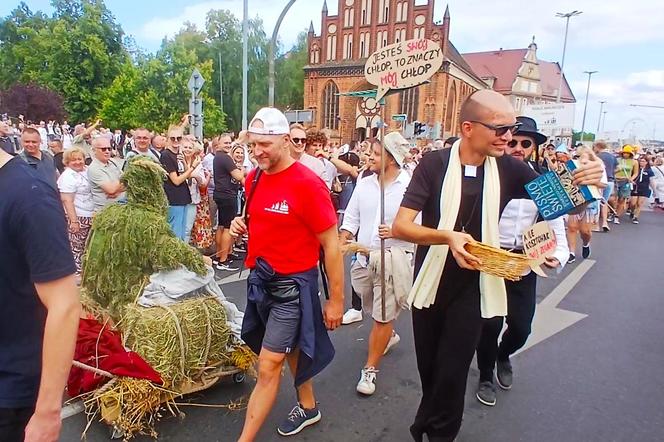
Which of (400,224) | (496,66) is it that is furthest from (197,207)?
(496,66)

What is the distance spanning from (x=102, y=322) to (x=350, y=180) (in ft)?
22.8

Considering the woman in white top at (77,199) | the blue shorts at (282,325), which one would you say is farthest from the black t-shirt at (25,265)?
the woman in white top at (77,199)

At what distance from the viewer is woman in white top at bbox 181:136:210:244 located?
652cm

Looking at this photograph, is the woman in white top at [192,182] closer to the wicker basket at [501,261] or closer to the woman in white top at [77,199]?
the woman in white top at [77,199]

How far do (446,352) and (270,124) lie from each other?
1.49 meters

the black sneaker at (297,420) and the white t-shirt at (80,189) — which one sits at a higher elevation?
the white t-shirt at (80,189)

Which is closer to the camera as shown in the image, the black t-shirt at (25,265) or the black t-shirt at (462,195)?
the black t-shirt at (25,265)

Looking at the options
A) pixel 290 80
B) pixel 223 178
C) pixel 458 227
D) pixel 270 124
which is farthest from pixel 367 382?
pixel 290 80

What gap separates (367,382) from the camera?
3.44 m

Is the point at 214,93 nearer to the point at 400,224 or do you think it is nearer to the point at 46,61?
the point at 46,61

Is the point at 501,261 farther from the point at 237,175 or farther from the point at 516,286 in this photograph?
the point at 237,175

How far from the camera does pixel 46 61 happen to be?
40906 mm

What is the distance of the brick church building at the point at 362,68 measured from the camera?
139 feet

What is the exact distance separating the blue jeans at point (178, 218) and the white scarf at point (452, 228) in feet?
15.0
